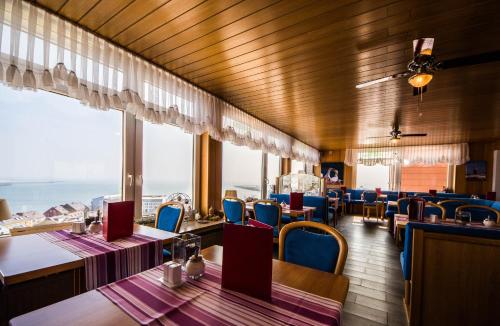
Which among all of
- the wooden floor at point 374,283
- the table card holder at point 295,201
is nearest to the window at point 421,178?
the wooden floor at point 374,283

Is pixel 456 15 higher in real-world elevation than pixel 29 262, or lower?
higher

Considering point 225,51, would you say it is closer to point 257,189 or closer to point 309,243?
point 309,243

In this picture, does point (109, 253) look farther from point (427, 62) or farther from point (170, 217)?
point (427, 62)

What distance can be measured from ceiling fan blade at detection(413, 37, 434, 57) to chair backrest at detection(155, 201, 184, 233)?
2356mm

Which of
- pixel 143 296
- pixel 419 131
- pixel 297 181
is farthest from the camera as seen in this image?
pixel 297 181

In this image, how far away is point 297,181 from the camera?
5.54m

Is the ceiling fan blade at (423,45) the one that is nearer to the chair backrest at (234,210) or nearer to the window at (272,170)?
the chair backrest at (234,210)

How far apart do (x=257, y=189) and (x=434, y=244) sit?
3.87 metres

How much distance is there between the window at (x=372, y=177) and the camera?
785 cm

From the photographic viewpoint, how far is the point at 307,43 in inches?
75.7

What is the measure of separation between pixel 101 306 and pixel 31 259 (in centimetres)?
72

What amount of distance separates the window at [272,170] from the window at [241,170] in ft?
1.02

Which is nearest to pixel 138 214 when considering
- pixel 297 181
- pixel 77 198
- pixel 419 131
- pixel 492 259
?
pixel 77 198

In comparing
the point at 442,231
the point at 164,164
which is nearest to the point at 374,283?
the point at 442,231
